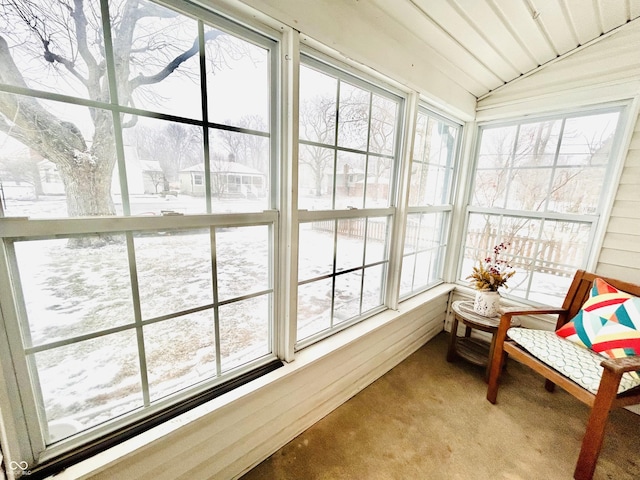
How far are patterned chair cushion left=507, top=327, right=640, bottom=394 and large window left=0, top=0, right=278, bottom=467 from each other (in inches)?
67.8

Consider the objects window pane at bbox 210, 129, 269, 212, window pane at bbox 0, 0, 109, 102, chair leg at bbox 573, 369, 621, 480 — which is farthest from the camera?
chair leg at bbox 573, 369, 621, 480

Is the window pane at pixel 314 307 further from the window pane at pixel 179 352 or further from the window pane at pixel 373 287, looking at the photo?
the window pane at pixel 179 352

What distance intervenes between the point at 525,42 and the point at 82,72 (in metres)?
2.31

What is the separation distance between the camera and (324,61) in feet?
3.92

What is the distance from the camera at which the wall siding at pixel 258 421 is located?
87cm

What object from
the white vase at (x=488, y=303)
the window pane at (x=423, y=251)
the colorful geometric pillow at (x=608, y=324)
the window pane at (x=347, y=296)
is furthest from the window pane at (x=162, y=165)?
the colorful geometric pillow at (x=608, y=324)

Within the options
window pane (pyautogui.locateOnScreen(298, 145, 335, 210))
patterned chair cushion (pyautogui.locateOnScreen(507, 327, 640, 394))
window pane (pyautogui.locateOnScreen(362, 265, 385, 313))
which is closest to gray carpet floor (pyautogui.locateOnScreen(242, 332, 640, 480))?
patterned chair cushion (pyautogui.locateOnScreen(507, 327, 640, 394))

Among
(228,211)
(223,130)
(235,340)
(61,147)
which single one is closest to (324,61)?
(223,130)

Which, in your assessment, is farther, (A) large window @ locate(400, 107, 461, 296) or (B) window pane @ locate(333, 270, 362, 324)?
(A) large window @ locate(400, 107, 461, 296)

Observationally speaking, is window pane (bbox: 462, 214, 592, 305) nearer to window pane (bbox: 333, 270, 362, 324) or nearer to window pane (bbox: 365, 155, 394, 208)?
window pane (bbox: 365, 155, 394, 208)

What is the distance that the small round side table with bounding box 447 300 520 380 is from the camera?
5.86ft

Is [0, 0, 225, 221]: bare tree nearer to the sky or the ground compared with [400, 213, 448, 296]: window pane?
nearer to the sky

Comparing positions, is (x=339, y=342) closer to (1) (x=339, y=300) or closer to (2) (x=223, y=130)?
(1) (x=339, y=300)

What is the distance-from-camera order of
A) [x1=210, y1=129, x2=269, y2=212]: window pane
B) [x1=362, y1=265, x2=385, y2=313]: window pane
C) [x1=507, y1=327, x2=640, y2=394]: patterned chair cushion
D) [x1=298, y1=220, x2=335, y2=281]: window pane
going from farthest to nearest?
1. [x1=362, y1=265, x2=385, y2=313]: window pane
2. [x1=298, y1=220, x2=335, y2=281]: window pane
3. [x1=507, y1=327, x2=640, y2=394]: patterned chair cushion
4. [x1=210, y1=129, x2=269, y2=212]: window pane
